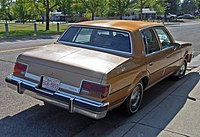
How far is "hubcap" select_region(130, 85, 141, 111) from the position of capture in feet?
13.5

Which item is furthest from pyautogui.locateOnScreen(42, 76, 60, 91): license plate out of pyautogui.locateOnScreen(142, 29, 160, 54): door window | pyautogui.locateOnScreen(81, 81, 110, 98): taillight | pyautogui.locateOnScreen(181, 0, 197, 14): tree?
pyautogui.locateOnScreen(181, 0, 197, 14): tree

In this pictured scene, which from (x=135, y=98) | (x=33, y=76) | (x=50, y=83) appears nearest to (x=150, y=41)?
(x=135, y=98)

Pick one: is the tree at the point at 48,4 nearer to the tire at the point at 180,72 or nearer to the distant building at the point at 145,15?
the tire at the point at 180,72

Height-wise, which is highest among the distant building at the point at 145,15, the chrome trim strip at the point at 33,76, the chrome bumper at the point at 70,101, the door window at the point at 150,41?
the distant building at the point at 145,15

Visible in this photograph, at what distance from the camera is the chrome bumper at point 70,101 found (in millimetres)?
3209

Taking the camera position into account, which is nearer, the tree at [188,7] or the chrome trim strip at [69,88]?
the chrome trim strip at [69,88]

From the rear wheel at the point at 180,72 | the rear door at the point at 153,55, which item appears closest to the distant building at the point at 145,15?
the rear wheel at the point at 180,72

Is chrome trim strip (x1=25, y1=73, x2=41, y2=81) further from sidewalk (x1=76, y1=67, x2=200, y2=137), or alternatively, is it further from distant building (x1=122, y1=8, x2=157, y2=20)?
distant building (x1=122, y1=8, x2=157, y2=20)

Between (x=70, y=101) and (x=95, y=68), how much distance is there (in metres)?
0.57

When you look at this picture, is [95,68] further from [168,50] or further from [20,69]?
[168,50]

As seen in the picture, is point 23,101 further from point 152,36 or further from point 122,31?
point 152,36

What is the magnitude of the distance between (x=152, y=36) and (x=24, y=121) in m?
2.87

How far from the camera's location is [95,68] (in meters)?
3.34

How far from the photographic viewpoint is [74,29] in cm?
473
